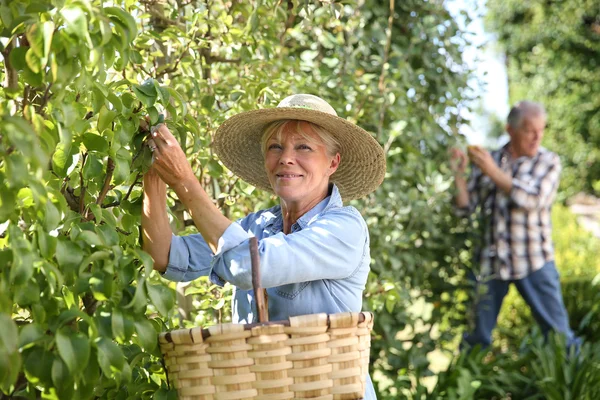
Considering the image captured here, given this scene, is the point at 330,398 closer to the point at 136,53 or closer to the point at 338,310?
the point at 338,310

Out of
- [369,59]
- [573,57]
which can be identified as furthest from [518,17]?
[369,59]

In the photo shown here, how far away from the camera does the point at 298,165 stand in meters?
2.16

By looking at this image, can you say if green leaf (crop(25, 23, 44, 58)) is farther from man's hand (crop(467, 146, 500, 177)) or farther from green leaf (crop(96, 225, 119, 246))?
man's hand (crop(467, 146, 500, 177))

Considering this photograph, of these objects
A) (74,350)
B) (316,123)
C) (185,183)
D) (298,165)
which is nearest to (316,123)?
(316,123)

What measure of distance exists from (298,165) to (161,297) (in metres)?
0.66

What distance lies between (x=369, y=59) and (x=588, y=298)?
3386 millimetres

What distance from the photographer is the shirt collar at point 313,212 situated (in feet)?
7.10

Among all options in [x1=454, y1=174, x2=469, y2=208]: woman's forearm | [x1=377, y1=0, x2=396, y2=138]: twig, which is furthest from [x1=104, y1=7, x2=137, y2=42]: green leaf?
[x1=454, y1=174, x2=469, y2=208]: woman's forearm

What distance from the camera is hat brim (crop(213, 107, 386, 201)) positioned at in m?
2.19

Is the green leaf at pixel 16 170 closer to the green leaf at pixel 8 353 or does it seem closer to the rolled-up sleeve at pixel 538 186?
the green leaf at pixel 8 353

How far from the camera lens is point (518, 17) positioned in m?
14.9

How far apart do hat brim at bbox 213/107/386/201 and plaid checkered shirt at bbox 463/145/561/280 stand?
8.51 feet

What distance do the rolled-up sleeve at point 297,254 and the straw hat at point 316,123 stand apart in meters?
0.31

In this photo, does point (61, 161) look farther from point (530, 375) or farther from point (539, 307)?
point (539, 307)
